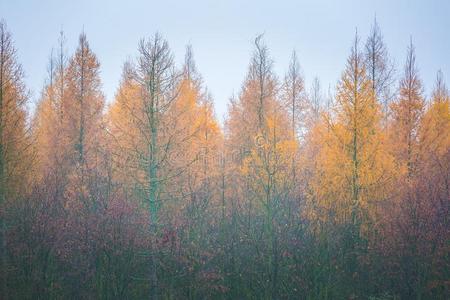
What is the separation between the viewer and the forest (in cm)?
1155

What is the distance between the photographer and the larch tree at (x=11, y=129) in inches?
586

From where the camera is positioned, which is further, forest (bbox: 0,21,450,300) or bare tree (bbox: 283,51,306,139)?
bare tree (bbox: 283,51,306,139)

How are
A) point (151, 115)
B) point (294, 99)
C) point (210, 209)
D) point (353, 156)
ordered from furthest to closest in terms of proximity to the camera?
point (294, 99) < point (210, 209) < point (353, 156) < point (151, 115)

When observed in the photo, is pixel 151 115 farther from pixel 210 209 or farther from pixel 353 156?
pixel 353 156

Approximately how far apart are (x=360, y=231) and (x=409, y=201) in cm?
291

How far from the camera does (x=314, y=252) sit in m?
12.4

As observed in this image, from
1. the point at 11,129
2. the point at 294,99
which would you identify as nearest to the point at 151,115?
the point at 11,129

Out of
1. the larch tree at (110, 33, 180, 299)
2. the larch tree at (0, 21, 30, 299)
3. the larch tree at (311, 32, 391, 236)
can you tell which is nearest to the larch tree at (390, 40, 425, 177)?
the larch tree at (311, 32, 391, 236)

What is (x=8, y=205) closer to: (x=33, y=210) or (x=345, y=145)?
(x=33, y=210)

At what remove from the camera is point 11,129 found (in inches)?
602

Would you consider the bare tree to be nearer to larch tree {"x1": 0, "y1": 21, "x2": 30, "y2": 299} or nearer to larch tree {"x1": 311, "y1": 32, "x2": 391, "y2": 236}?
larch tree {"x1": 311, "y1": 32, "x2": 391, "y2": 236}

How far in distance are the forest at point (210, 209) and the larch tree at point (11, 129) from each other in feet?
0.16

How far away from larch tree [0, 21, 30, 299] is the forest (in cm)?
5

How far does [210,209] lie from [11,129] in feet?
28.2
